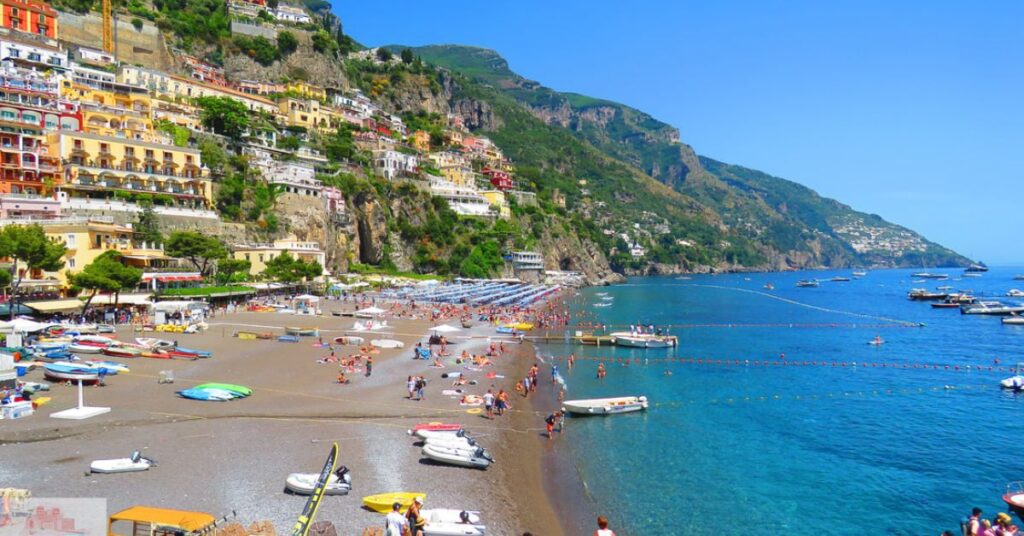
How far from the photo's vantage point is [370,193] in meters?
82.0

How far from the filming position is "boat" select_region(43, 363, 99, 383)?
2296 centimetres

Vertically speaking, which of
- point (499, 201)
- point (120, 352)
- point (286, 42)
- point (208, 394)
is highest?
point (286, 42)

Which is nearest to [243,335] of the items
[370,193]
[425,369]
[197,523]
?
[425,369]

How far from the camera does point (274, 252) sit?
198 feet

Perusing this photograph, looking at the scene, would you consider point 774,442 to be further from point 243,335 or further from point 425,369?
point 243,335

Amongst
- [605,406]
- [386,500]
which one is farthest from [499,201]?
[386,500]

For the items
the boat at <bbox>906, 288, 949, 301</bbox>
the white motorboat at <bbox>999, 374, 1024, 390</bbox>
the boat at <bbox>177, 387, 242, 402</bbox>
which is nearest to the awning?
the boat at <bbox>177, 387, 242, 402</bbox>

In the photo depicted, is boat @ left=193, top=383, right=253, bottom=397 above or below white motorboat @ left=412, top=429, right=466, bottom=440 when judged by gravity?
above

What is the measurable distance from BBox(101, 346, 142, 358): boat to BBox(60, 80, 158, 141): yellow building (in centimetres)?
3639

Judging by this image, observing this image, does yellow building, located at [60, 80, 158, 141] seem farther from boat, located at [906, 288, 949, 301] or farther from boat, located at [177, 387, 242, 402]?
boat, located at [906, 288, 949, 301]

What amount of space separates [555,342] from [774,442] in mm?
23629

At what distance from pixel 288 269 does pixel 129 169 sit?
623 inches

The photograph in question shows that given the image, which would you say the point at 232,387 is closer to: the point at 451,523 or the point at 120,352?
the point at 120,352

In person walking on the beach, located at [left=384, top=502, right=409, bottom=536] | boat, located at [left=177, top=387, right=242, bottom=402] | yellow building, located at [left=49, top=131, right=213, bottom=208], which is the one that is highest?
yellow building, located at [left=49, top=131, right=213, bottom=208]
